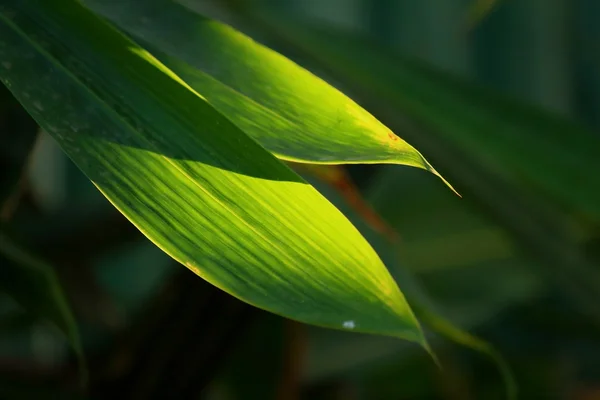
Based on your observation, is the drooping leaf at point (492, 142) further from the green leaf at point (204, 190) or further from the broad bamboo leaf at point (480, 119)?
the green leaf at point (204, 190)

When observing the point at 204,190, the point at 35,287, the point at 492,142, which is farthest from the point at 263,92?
the point at 492,142

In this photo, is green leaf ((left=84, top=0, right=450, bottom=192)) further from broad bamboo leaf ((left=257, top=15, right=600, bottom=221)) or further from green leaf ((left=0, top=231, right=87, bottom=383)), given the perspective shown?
broad bamboo leaf ((left=257, top=15, right=600, bottom=221))

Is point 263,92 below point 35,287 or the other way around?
the other way around

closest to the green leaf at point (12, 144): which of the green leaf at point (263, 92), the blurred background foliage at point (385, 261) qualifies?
the blurred background foliage at point (385, 261)

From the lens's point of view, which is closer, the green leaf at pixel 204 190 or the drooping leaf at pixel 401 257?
the green leaf at pixel 204 190

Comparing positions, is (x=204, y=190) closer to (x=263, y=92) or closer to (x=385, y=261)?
(x=263, y=92)
